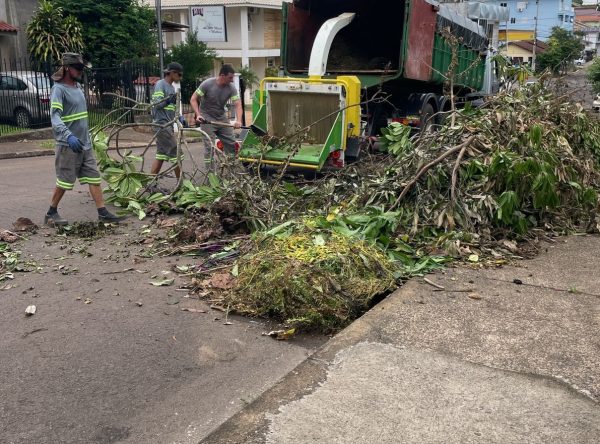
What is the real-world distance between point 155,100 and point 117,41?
48.5 ft

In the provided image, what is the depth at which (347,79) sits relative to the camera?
8258 mm

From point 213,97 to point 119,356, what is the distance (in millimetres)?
5712

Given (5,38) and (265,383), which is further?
(5,38)

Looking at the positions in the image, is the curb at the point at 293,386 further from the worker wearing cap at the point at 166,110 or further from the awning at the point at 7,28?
the awning at the point at 7,28

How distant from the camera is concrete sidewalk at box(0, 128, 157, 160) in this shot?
1387 cm

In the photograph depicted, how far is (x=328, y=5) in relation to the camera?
1077 cm

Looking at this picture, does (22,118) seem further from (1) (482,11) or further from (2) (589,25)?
(2) (589,25)

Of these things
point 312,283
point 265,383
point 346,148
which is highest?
point 346,148

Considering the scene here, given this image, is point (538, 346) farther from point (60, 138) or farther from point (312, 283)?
point (60, 138)

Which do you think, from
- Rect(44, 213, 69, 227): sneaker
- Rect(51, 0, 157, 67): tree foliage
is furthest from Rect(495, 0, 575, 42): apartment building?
Rect(44, 213, 69, 227): sneaker

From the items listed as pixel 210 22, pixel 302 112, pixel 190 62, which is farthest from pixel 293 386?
pixel 210 22

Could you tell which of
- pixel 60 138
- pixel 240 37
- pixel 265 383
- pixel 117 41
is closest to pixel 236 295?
pixel 265 383

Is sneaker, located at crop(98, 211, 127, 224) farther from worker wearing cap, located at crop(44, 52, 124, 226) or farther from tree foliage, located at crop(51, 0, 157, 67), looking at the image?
tree foliage, located at crop(51, 0, 157, 67)

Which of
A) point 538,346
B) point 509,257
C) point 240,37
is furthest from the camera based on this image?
point 240,37
